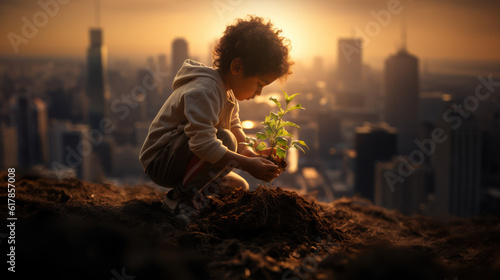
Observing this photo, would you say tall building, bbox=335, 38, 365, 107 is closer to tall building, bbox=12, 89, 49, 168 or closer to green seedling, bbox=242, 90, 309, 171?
tall building, bbox=12, 89, 49, 168

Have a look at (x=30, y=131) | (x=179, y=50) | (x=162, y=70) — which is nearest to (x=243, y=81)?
(x=162, y=70)

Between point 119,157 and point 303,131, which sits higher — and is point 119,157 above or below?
below

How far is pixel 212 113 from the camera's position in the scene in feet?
4.09

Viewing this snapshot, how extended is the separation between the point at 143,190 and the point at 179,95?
2.82ft

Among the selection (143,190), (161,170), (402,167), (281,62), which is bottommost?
(402,167)

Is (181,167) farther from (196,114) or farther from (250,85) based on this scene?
(250,85)

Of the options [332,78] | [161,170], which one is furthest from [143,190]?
[332,78]

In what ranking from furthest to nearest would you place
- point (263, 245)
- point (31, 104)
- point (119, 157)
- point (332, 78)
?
1. point (332, 78)
2. point (31, 104)
3. point (119, 157)
4. point (263, 245)

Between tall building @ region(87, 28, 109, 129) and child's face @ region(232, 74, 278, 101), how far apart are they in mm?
7823

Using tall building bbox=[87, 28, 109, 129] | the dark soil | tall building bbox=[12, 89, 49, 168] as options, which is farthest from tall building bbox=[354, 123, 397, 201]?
tall building bbox=[12, 89, 49, 168]

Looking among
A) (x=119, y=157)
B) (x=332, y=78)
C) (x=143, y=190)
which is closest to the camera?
(x=143, y=190)

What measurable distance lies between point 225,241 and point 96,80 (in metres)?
8.65

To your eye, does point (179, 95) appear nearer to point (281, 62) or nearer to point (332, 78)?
point (281, 62)

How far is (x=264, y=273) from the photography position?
0.92m
